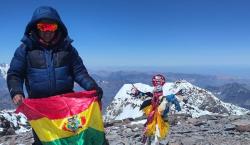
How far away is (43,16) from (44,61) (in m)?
0.69

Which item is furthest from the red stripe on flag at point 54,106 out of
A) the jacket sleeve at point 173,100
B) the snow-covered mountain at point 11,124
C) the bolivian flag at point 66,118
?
the snow-covered mountain at point 11,124

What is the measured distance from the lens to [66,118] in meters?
6.39

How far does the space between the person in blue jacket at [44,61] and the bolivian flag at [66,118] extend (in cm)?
18

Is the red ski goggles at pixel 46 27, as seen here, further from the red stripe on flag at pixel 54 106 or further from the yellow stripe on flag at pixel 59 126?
the yellow stripe on flag at pixel 59 126

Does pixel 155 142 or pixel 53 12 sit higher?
pixel 53 12

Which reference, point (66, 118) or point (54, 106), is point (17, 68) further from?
point (66, 118)

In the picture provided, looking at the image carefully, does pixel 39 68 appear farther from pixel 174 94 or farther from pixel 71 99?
pixel 174 94

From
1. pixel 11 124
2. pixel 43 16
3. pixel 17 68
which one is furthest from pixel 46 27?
pixel 11 124

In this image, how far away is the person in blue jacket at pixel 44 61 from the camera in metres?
6.59

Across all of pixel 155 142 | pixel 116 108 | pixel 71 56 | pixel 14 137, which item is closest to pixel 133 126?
pixel 14 137

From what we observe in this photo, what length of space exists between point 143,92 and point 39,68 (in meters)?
5.18

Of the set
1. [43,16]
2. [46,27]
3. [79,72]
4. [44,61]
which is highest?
[43,16]

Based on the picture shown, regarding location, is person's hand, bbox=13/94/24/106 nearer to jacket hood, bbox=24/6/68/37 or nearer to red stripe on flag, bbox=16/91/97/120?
red stripe on flag, bbox=16/91/97/120

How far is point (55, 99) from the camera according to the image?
21.5 feet
